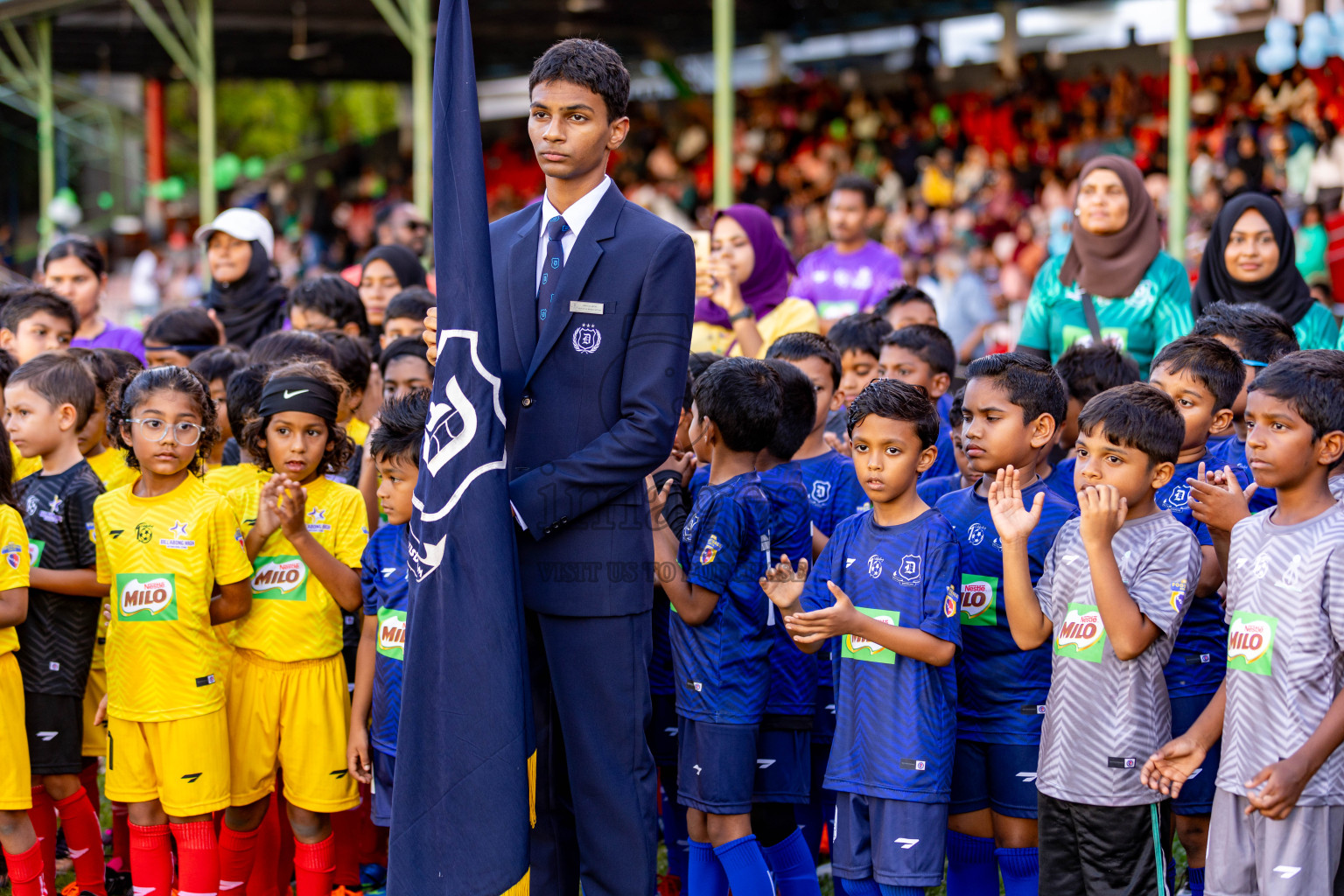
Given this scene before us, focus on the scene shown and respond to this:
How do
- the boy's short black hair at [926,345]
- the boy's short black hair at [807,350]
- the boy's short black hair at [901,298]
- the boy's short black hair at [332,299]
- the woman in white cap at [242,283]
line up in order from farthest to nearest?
1. the woman in white cap at [242,283]
2. the boy's short black hair at [332,299]
3. the boy's short black hair at [901,298]
4. the boy's short black hair at [926,345]
5. the boy's short black hair at [807,350]

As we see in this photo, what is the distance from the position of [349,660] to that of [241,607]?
648 mm

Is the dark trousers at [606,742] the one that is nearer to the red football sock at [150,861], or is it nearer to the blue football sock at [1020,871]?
the blue football sock at [1020,871]

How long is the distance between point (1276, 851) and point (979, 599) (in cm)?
101

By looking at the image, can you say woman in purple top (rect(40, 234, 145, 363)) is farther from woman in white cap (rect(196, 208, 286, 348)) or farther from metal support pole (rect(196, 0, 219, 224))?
metal support pole (rect(196, 0, 219, 224))

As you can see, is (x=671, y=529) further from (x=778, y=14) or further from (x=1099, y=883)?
(x=778, y=14)

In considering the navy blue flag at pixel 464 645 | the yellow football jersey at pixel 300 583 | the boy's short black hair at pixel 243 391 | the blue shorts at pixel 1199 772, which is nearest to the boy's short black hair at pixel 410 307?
the boy's short black hair at pixel 243 391

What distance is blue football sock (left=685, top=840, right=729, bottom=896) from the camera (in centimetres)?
387

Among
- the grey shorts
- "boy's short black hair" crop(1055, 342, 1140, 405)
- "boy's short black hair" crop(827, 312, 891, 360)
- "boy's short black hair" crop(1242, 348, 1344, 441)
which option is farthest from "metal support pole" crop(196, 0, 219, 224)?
the grey shorts

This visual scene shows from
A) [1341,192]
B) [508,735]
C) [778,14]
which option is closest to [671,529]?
[508,735]

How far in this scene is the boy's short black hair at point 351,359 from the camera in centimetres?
518

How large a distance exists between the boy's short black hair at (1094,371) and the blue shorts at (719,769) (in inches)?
64.5

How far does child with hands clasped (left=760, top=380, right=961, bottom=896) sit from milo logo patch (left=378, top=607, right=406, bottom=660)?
1133mm

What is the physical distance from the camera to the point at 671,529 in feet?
13.8

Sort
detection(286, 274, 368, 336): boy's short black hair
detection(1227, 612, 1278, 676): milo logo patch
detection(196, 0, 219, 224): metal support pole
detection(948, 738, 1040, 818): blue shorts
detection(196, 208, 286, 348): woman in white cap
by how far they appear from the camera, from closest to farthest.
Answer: detection(1227, 612, 1278, 676): milo logo patch, detection(948, 738, 1040, 818): blue shorts, detection(286, 274, 368, 336): boy's short black hair, detection(196, 208, 286, 348): woman in white cap, detection(196, 0, 219, 224): metal support pole
